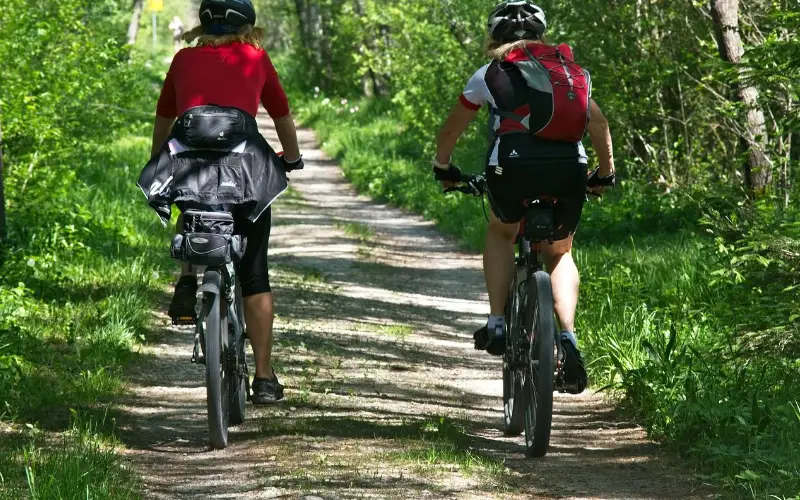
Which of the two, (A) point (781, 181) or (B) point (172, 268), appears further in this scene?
(B) point (172, 268)

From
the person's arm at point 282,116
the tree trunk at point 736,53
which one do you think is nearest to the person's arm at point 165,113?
the person's arm at point 282,116

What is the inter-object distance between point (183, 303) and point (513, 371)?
160 centimetres

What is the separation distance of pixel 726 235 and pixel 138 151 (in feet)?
50.9

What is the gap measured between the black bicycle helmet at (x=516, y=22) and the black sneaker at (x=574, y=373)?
1411mm

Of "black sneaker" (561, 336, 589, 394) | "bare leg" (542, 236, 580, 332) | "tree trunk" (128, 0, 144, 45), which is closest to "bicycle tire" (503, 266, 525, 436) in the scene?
"bare leg" (542, 236, 580, 332)

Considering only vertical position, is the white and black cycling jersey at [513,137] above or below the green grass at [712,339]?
above

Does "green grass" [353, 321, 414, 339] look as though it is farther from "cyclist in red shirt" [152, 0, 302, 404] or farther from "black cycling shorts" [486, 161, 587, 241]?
"black cycling shorts" [486, 161, 587, 241]

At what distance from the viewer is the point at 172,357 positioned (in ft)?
24.7

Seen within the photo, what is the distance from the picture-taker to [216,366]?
199 inches

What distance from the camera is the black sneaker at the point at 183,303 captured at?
17.2ft

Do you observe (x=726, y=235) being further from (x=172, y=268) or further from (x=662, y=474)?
(x=172, y=268)

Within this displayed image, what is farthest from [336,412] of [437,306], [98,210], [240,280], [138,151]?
[138,151]

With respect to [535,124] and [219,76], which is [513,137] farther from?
[219,76]

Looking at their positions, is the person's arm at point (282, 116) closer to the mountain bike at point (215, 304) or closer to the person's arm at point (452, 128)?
the mountain bike at point (215, 304)
